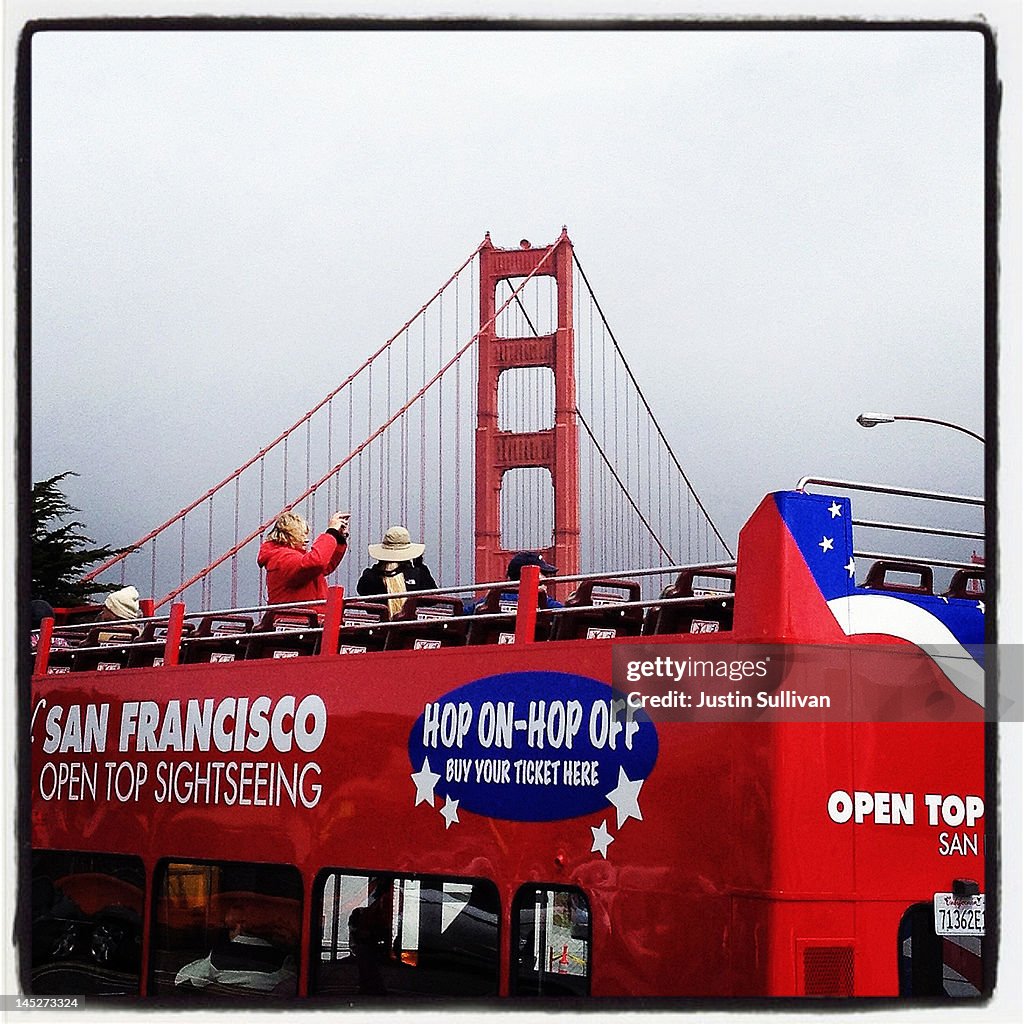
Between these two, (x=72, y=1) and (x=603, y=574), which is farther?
(x=603, y=574)

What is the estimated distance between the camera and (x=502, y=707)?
5867 mm

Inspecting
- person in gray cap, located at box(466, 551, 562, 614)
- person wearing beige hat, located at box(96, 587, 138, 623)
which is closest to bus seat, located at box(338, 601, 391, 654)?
person in gray cap, located at box(466, 551, 562, 614)

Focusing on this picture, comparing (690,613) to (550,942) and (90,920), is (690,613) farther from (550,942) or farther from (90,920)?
(90,920)

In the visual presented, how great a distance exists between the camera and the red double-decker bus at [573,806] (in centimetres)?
504

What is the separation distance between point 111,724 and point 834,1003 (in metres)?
4.63

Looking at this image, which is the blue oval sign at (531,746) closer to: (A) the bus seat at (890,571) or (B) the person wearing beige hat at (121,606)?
(A) the bus seat at (890,571)

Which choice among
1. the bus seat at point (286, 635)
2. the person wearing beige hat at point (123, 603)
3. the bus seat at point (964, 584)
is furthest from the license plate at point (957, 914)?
the person wearing beige hat at point (123, 603)

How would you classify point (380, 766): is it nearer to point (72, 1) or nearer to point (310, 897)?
point (310, 897)

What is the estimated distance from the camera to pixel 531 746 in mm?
5723

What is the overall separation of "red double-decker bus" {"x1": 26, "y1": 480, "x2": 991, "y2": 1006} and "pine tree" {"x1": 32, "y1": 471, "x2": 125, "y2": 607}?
86 cm

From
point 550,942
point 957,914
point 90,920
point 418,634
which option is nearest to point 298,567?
point 418,634

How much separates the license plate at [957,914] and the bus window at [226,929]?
2.67 metres

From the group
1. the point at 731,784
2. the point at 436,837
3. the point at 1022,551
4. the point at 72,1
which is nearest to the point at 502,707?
the point at 436,837

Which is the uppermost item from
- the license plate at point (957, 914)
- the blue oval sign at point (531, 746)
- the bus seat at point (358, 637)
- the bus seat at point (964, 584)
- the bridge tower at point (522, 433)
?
the bridge tower at point (522, 433)
